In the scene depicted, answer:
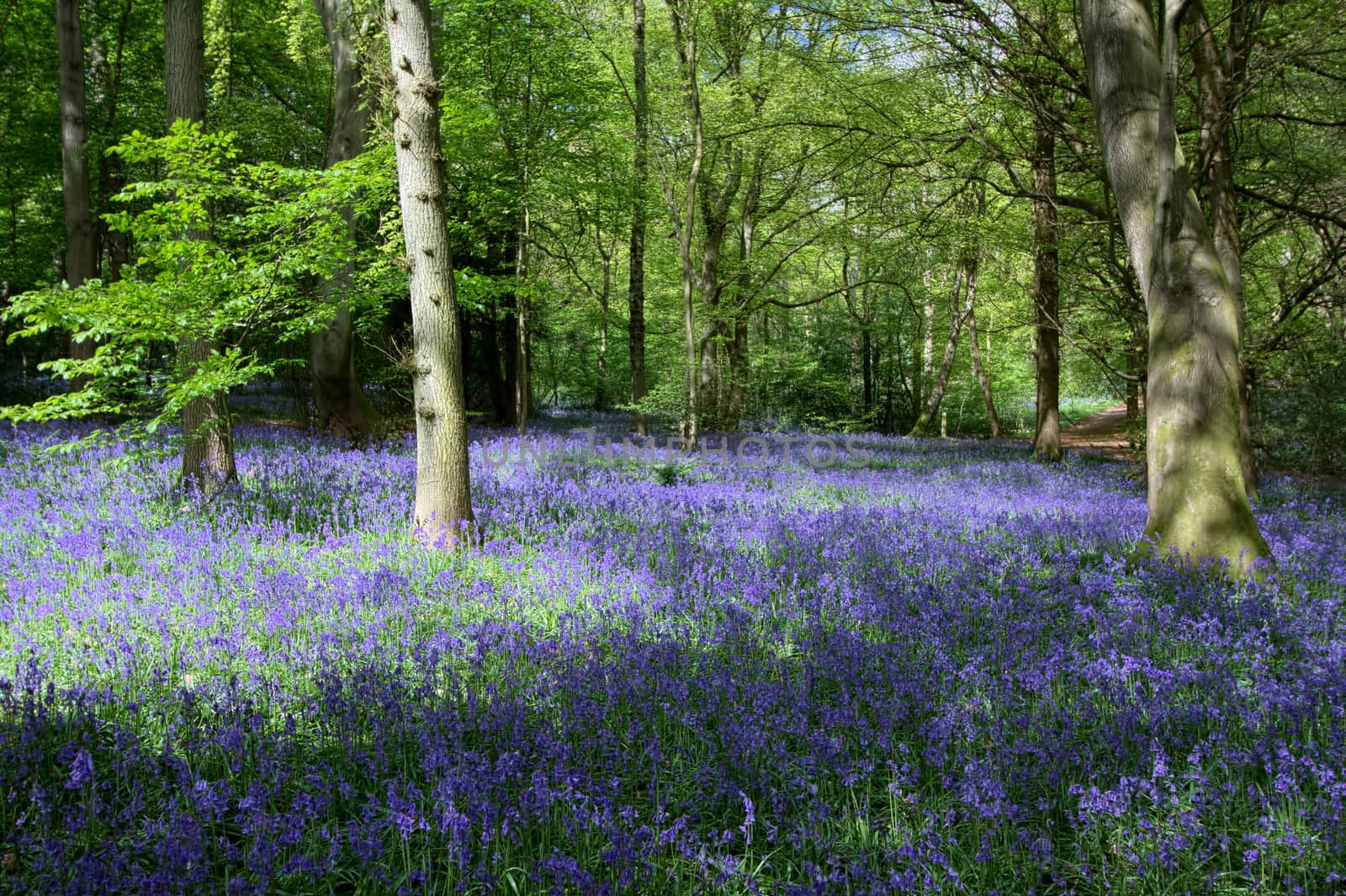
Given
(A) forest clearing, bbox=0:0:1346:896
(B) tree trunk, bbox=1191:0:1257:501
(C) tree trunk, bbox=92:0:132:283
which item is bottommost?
(A) forest clearing, bbox=0:0:1346:896

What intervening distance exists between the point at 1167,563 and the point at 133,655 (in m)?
6.18

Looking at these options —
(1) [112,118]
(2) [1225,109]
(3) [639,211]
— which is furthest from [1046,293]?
(1) [112,118]

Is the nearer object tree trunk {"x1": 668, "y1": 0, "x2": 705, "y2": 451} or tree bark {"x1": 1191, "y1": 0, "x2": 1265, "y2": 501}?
tree bark {"x1": 1191, "y1": 0, "x2": 1265, "y2": 501}

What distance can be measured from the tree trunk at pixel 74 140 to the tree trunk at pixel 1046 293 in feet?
49.7

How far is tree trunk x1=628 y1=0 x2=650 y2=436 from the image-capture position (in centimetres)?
1415

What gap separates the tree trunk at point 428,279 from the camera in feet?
16.8

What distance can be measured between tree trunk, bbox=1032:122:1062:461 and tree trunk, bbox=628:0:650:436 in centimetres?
696

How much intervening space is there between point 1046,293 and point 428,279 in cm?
1118

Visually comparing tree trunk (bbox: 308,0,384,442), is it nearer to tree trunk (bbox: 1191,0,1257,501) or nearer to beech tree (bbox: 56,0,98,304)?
beech tree (bbox: 56,0,98,304)

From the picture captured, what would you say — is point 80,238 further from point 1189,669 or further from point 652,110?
point 1189,669

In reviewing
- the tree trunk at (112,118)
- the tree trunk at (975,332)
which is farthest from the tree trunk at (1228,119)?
the tree trunk at (112,118)

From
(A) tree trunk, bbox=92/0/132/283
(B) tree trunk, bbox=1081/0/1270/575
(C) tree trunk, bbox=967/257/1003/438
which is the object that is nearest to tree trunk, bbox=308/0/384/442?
(A) tree trunk, bbox=92/0/132/283

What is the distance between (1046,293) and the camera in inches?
488

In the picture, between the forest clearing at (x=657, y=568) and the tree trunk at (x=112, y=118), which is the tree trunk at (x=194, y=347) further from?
the tree trunk at (x=112, y=118)
